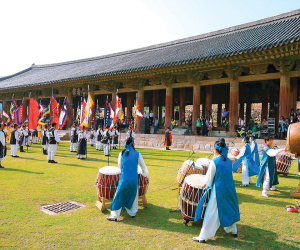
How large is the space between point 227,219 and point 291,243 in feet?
2.89

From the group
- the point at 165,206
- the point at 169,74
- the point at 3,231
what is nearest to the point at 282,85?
the point at 169,74

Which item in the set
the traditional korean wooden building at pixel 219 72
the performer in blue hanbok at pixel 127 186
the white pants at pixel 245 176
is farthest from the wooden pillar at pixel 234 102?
the performer in blue hanbok at pixel 127 186

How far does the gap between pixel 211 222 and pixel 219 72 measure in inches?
451

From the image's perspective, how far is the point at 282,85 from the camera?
37.8 feet

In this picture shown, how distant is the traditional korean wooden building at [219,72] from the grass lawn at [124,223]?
7.01 metres

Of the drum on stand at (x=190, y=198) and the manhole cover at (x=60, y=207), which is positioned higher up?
the drum on stand at (x=190, y=198)

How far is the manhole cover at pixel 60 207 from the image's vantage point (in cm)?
426

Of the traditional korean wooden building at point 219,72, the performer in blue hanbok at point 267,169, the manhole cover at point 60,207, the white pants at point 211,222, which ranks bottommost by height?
the manhole cover at point 60,207

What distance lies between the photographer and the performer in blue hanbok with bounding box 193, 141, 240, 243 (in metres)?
3.40

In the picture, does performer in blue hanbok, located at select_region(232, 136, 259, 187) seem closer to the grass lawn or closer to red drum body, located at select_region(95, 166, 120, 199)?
the grass lawn

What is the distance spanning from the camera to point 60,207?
4.48 meters

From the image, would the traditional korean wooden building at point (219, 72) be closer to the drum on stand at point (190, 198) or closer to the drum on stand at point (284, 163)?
the drum on stand at point (284, 163)

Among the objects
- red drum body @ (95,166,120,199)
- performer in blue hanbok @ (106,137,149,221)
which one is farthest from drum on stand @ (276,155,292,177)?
red drum body @ (95,166,120,199)

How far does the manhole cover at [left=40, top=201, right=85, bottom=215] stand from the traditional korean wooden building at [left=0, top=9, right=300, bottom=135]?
9454 millimetres
